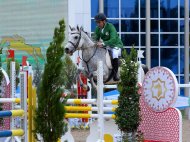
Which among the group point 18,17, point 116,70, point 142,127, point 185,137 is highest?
point 18,17

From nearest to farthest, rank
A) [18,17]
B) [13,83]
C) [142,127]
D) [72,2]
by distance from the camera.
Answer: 1. [142,127]
2. [13,83]
3. [72,2]
4. [18,17]

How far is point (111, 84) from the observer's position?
9023 mm

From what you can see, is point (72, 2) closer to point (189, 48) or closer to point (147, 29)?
point (147, 29)

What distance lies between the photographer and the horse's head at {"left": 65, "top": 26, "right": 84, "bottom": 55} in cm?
832

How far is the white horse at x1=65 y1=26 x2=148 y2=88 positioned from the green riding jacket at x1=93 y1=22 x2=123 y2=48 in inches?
6.1

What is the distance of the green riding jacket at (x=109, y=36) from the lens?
8383 millimetres

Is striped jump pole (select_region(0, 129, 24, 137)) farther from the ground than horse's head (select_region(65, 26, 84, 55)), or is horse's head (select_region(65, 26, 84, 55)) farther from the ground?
horse's head (select_region(65, 26, 84, 55))

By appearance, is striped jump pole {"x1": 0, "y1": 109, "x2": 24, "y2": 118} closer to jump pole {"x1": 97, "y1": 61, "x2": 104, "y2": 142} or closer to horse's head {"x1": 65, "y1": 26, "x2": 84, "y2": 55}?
jump pole {"x1": 97, "y1": 61, "x2": 104, "y2": 142}

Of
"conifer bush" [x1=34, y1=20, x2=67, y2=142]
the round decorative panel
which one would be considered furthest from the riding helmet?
"conifer bush" [x1=34, y1=20, x2=67, y2=142]

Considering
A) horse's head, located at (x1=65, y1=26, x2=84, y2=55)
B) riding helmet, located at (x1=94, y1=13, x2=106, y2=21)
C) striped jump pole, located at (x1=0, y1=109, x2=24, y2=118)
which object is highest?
riding helmet, located at (x1=94, y1=13, x2=106, y2=21)

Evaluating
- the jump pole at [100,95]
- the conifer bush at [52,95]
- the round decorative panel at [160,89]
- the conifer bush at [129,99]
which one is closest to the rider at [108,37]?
the jump pole at [100,95]

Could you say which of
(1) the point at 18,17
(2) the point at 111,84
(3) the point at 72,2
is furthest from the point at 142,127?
(1) the point at 18,17

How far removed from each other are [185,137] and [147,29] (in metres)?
13.9

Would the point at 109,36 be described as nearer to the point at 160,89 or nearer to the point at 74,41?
the point at 74,41
